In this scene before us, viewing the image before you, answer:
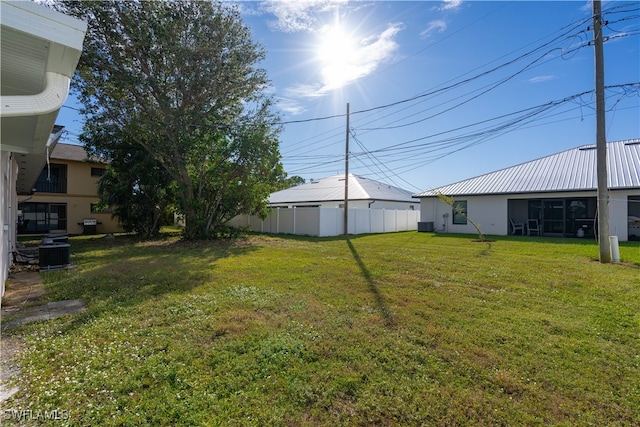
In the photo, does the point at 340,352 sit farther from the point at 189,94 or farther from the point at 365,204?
the point at 365,204

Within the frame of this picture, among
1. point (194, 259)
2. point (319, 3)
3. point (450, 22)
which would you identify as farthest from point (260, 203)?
point (450, 22)

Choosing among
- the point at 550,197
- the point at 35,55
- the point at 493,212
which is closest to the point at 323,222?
the point at 493,212

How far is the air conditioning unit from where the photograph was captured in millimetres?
7965

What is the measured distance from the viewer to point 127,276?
23.0ft

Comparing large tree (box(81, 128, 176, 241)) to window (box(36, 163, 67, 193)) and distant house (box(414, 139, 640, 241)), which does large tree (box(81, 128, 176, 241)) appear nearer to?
window (box(36, 163, 67, 193))

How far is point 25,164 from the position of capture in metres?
9.67

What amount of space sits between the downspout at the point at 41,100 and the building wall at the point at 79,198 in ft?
67.3

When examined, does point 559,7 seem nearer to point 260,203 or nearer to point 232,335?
point 232,335

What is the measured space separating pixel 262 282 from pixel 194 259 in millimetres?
4011

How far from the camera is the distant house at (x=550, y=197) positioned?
14.0 meters

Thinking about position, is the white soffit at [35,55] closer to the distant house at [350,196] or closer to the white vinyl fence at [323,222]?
the white vinyl fence at [323,222]

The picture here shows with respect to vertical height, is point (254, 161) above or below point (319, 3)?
below

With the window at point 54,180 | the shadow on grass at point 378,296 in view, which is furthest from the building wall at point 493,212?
the window at point 54,180

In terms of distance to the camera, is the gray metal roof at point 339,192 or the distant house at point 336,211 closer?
the distant house at point 336,211
